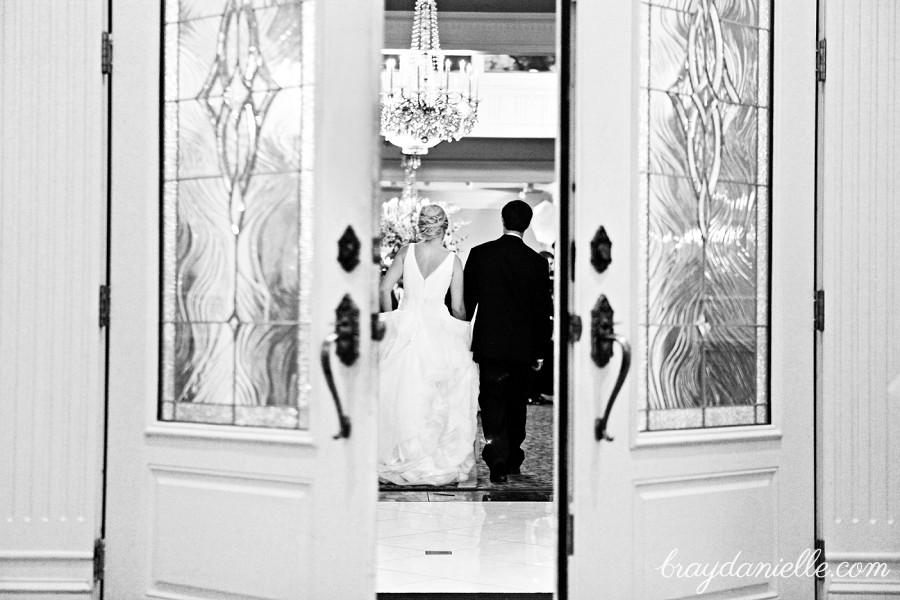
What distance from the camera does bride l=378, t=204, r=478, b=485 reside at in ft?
21.6

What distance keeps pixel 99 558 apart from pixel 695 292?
224 cm

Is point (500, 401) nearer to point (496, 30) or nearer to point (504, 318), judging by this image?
point (504, 318)

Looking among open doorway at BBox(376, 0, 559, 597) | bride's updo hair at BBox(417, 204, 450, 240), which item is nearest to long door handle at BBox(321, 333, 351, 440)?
open doorway at BBox(376, 0, 559, 597)

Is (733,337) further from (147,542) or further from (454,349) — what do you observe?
(454,349)

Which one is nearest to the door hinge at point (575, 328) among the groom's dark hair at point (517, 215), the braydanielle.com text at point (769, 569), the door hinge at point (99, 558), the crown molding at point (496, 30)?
the braydanielle.com text at point (769, 569)

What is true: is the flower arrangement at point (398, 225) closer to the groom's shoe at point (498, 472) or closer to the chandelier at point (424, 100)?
the chandelier at point (424, 100)

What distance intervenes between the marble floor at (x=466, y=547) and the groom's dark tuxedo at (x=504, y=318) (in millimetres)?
755

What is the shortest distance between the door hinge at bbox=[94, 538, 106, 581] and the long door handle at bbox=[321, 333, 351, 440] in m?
0.98

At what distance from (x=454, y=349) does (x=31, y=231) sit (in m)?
3.50

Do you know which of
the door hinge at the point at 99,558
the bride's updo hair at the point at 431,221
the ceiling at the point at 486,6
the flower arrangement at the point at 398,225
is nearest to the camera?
the door hinge at the point at 99,558

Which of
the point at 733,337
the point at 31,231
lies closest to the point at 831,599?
the point at 733,337

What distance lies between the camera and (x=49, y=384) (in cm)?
353

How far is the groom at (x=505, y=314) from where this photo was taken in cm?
640

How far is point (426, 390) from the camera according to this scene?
659cm
